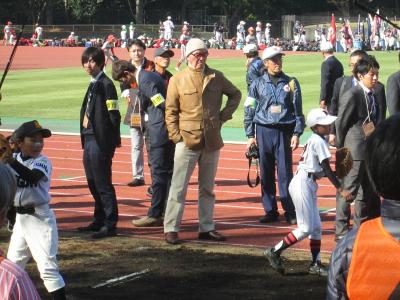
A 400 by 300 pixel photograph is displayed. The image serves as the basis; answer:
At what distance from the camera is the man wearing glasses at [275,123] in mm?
11320

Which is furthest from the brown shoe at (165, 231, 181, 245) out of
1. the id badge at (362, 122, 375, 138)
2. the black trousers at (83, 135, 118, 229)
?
the id badge at (362, 122, 375, 138)

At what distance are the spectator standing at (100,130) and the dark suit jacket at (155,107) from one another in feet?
2.35

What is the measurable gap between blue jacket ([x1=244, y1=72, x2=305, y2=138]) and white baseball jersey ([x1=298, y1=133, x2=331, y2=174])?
7.20 ft

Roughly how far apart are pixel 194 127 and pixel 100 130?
1020mm

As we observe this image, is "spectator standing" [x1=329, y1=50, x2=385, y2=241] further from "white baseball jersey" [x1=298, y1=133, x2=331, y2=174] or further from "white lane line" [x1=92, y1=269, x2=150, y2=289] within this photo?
"white lane line" [x1=92, y1=269, x2=150, y2=289]

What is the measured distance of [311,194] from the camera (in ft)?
29.2

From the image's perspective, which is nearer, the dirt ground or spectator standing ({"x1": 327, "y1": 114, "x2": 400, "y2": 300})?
spectator standing ({"x1": 327, "y1": 114, "x2": 400, "y2": 300})

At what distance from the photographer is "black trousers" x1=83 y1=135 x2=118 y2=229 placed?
34.4ft

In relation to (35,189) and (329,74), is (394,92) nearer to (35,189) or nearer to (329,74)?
(329,74)

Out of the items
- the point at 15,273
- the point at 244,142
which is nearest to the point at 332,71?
the point at 244,142

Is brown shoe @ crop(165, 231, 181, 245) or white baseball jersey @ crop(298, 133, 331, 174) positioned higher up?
white baseball jersey @ crop(298, 133, 331, 174)

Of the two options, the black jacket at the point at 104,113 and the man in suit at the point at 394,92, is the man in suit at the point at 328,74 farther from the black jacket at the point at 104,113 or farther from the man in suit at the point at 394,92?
the black jacket at the point at 104,113

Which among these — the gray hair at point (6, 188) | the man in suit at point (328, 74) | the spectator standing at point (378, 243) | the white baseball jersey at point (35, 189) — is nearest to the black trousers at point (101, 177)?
the white baseball jersey at point (35, 189)

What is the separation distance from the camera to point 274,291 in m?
8.24
